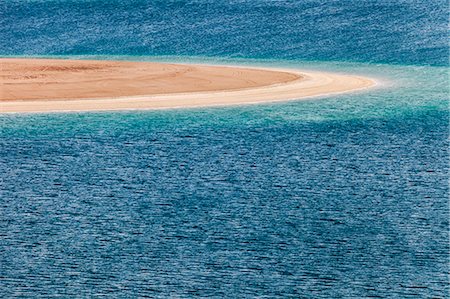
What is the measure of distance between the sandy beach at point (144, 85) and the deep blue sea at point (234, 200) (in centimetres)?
163

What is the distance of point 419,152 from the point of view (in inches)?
883

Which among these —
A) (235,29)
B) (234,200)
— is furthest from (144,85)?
(235,29)

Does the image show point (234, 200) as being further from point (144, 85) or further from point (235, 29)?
point (235, 29)

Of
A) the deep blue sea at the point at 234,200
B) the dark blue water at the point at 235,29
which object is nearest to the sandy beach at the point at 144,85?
the deep blue sea at the point at 234,200

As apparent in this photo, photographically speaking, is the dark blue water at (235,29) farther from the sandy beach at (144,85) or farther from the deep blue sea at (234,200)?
the deep blue sea at (234,200)

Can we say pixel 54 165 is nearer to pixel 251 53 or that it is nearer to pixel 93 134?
pixel 93 134

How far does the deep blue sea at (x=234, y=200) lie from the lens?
12562mm

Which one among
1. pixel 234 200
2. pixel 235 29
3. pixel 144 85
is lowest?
pixel 234 200

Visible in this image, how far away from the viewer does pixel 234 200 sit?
16.9 meters

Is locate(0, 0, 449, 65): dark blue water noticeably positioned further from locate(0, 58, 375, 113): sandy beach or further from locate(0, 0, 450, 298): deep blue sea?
locate(0, 0, 450, 298): deep blue sea

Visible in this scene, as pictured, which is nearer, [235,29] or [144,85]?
[144,85]

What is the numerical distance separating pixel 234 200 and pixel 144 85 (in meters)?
18.5

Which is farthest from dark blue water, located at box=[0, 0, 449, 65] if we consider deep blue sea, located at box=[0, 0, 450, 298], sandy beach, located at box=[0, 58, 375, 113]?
deep blue sea, located at box=[0, 0, 450, 298]

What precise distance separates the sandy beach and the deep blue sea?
1.63 meters
